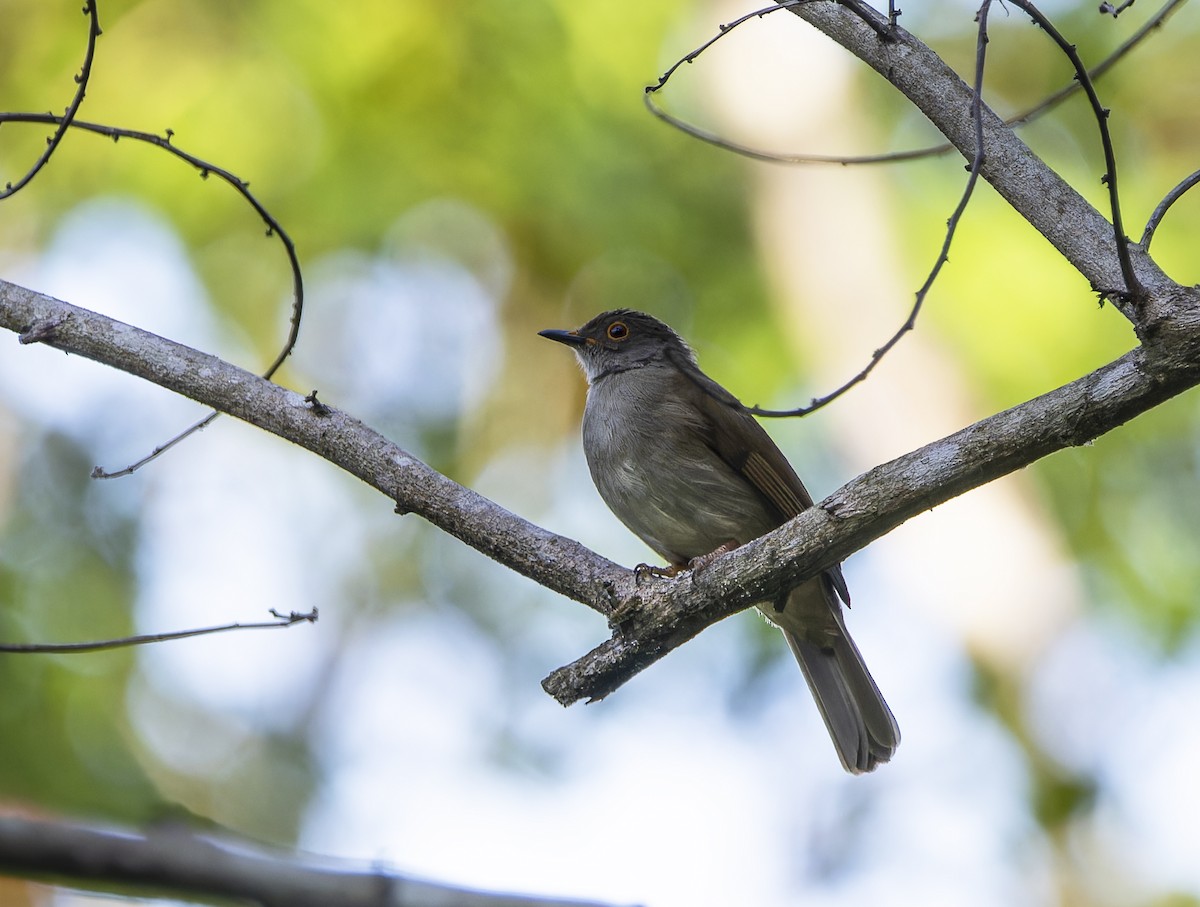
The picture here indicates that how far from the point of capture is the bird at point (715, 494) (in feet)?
18.2

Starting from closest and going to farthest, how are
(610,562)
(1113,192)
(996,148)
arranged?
(1113,192) < (996,148) < (610,562)

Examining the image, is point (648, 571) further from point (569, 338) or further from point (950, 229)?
point (569, 338)

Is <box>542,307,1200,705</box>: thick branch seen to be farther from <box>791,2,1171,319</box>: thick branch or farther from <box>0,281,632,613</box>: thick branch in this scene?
<box>791,2,1171,319</box>: thick branch

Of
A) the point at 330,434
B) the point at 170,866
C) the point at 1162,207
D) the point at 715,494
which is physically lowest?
the point at 170,866

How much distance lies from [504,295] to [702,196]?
2.18 meters

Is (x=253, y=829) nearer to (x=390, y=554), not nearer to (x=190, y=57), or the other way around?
(x=390, y=554)

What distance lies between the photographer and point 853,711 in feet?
19.9

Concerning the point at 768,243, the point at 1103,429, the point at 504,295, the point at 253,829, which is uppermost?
the point at 504,295

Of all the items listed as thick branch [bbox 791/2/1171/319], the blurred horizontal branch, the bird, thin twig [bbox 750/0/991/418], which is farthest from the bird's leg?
the blurred horizontal branch

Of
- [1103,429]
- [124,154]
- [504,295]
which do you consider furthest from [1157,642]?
[124,154]

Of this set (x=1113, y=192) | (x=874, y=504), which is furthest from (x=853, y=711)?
(x=1113, y=192)

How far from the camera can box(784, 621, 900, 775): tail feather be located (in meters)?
6.04

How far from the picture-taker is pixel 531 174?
37.3 feet

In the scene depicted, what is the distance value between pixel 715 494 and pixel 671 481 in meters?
0.21
